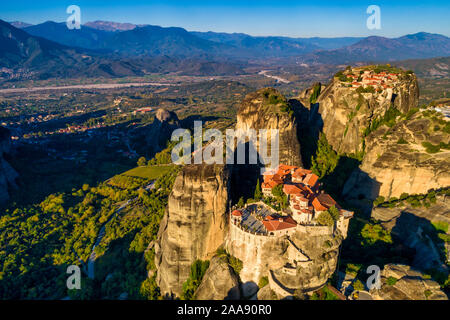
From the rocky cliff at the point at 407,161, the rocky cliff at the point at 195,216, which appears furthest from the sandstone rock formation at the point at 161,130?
the rocky cliff at the point at 195,216

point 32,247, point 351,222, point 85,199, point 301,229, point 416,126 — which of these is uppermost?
point 416,126

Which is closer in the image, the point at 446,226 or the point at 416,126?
the point at 446,226

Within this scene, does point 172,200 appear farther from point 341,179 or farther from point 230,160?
point 341,179

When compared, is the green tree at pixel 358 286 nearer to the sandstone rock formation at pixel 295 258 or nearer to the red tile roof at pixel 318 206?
the sandstone rock formation at pixel 295 258

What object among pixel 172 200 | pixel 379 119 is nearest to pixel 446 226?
pixel 379 119

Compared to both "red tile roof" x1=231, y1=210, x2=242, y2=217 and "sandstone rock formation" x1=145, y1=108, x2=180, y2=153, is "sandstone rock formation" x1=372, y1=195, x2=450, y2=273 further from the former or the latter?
"sandstone rock formation" x1=145, y1=108, x2=180, y2=153

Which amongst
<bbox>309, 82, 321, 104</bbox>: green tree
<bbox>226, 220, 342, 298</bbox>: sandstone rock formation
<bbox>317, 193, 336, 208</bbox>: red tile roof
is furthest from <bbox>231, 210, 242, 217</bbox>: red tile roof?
<bbox>309, 82, 321, 104</bbox>: green tree
